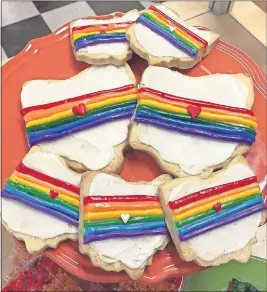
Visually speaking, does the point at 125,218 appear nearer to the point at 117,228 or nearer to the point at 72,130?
the point at 117,228

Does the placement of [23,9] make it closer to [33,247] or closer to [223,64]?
[223,64]

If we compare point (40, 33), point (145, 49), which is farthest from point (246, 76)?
point (40, 33)

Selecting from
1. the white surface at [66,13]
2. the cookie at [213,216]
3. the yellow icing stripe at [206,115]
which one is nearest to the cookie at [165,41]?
the yellow icing stripe at [206,115]

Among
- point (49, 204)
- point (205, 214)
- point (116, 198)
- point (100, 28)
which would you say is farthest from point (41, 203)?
point (100, 28)

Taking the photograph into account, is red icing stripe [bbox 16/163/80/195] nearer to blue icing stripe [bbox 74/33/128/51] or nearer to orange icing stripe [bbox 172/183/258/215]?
orange icing stripe [bbox 172/183/258/215]

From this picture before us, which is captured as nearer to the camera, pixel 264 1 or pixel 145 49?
pixel 145 49

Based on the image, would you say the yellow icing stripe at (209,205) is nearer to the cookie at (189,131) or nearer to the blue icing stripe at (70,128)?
the cookie at (189,131)
